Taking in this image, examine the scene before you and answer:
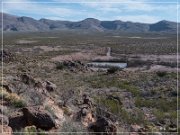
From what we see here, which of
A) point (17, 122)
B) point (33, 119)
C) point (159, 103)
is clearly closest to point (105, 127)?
point (33, 119)

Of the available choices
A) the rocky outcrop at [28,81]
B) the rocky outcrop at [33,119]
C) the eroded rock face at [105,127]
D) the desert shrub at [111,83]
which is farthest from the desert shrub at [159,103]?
the rocky outcrop at [33,119]

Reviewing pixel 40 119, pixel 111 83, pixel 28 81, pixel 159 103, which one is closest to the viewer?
pixel 40 119

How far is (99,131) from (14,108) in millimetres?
2761

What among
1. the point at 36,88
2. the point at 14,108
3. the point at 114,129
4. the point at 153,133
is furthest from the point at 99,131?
the point at 36,88

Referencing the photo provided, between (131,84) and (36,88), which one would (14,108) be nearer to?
(36,88)

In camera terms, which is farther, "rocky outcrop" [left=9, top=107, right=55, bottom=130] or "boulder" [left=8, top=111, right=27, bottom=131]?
"boulder" [left=8, top=111, right=27, bottom=131]

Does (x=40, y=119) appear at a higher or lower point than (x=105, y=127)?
higher

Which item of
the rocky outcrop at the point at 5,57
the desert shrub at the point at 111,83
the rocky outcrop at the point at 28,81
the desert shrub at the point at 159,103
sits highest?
the rocky outcrop at the point at 28,81

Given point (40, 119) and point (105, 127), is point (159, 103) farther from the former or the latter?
point (40, 119)

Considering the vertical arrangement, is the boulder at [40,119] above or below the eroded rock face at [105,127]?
above

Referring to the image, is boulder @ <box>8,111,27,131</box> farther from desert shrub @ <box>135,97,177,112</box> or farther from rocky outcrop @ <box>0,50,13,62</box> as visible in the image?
rocky outcrop @ <box>0,50,13,62</box>

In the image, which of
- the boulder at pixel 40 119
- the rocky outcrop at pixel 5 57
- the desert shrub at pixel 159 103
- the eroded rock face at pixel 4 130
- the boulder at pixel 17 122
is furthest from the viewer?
the rocky outcrop at pixel 5 57

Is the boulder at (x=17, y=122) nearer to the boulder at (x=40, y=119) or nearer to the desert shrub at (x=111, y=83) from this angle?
the boulder at (x=40, y=119)

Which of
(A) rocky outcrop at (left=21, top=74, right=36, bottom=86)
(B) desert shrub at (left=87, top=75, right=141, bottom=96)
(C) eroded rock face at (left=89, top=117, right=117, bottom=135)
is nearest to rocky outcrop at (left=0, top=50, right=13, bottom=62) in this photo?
(B) desert shrub at (left=87, top=75, right=141, bottom=96)
